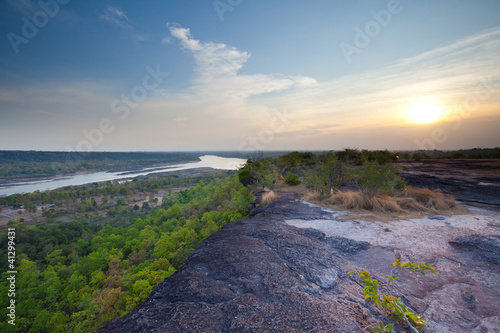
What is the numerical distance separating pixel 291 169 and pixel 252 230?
54.4 ft

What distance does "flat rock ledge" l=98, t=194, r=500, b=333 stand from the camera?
6.61 feet

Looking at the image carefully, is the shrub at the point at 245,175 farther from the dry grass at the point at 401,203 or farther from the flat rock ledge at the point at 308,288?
the flat rock ledge at the point at 308,288

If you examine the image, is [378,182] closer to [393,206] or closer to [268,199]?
[393,206]

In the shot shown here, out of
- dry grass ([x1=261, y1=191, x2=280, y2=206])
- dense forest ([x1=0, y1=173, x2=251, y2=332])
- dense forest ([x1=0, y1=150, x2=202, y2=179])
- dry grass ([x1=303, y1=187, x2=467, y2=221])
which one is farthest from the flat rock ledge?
dense forest ([x1=0, y1=150, x2=202, y2=179])

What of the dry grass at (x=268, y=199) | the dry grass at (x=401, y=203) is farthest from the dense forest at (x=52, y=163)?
the dry grass at (x=401, y=203)

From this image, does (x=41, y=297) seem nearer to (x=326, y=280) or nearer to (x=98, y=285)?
(x=98, y=285)

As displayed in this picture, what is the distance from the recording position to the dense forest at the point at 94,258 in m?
13.3

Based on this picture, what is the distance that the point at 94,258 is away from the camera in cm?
2319

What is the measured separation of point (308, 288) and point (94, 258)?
29568 millimetres

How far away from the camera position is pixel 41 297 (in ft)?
62.7

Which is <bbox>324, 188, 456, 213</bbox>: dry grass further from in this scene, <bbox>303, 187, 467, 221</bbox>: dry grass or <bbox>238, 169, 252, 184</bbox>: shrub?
<bbox>238, 169, 252, 184</bbox>: shrub

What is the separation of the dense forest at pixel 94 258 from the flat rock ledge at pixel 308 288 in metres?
8.40

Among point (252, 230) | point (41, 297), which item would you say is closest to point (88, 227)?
point (41, 297)

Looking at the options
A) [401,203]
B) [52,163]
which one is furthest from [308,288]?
[52,163]
